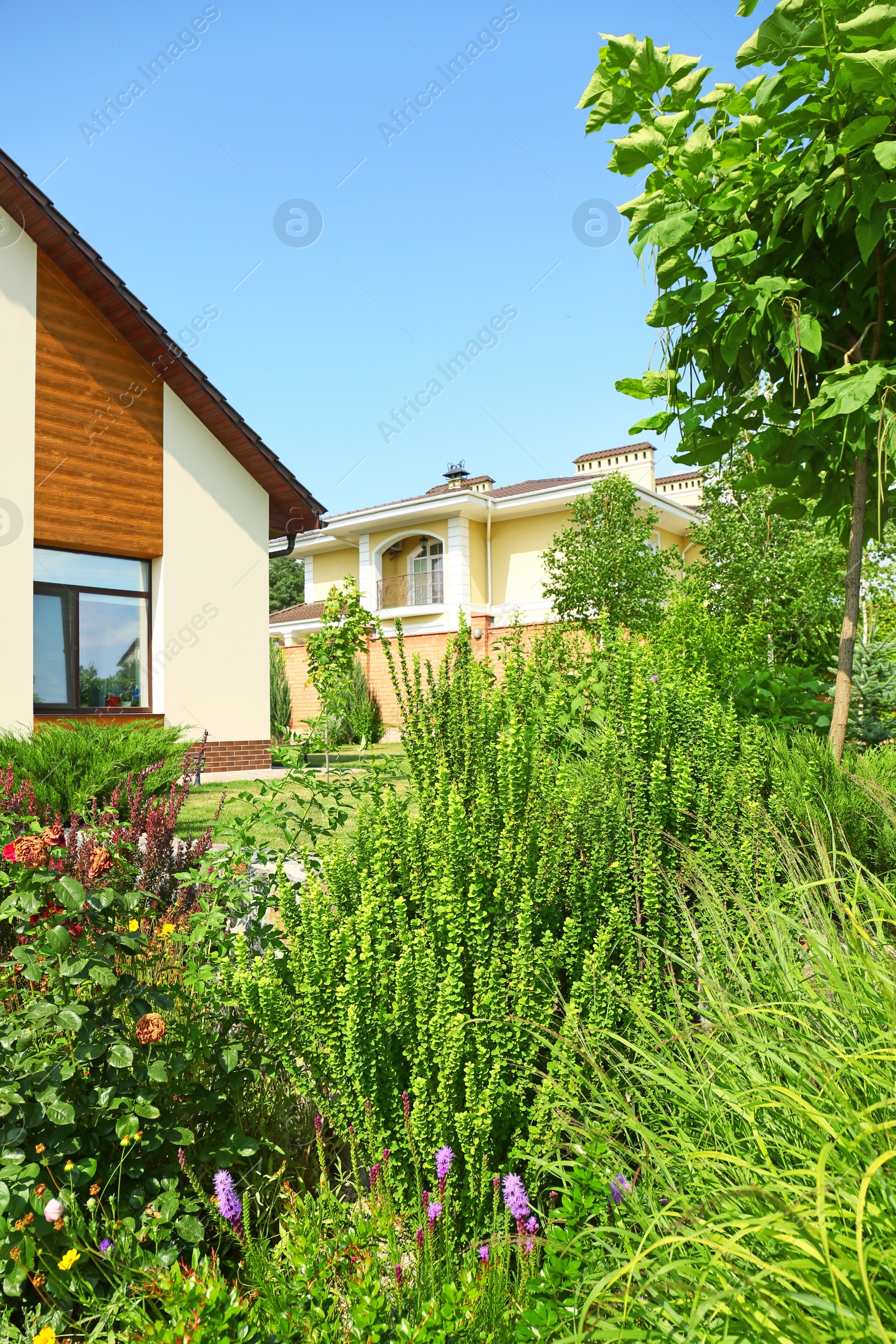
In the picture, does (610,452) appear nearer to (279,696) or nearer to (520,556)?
(520,556)

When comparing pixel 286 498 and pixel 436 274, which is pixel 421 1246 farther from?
pixel 286 498

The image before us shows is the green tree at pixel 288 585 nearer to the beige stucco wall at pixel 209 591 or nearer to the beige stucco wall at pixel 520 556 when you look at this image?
the beige stucco wall at pixel 520 556

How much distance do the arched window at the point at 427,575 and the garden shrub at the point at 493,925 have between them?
71.5 ft

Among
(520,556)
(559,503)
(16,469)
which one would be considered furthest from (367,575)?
(16,469)

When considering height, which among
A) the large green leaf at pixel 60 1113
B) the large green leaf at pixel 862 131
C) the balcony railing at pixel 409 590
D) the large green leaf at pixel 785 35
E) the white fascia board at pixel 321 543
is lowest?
the large green leaf at pixel 60 1113

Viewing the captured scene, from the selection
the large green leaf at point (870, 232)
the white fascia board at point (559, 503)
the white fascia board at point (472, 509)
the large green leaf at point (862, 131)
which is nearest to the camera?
the large green leaf at point (862, 131)

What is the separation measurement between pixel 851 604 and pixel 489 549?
2104cm

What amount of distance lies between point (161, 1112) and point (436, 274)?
602 cm

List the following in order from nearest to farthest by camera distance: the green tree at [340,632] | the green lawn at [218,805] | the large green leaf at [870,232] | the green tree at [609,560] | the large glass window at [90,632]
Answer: the large green leaf at [870,232] → the green lawn at [218,805] → the large glass window at [90,632] → the green tree at [609,560] → the green tree at [340,632]

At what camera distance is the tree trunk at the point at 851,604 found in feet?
10.0

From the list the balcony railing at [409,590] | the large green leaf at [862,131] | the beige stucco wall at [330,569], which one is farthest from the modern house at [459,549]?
the large green leaf at [862,131]

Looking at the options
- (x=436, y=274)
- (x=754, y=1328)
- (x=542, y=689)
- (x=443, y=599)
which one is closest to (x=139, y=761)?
(x=542, y=689)

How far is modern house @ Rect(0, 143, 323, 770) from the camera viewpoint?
10.1 meters

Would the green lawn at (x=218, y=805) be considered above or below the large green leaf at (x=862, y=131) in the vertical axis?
below
